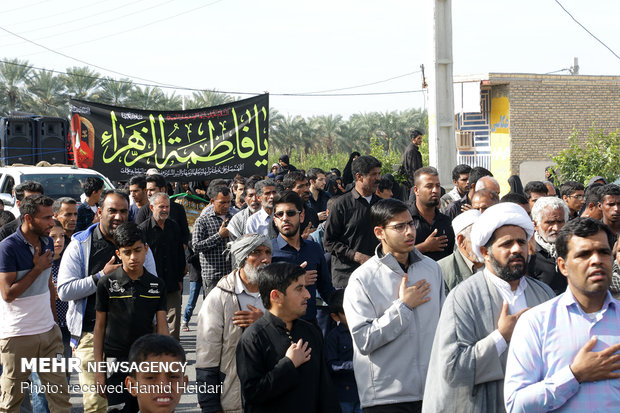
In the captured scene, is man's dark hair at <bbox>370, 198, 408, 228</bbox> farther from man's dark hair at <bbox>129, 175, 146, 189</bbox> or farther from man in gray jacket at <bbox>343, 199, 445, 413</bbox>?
man's dark hair at <bbox>129, 175, 146, 189</bbox>

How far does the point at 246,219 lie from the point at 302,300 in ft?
14.4

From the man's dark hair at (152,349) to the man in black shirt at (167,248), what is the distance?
414 cm

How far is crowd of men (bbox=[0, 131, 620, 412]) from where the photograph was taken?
127 inches

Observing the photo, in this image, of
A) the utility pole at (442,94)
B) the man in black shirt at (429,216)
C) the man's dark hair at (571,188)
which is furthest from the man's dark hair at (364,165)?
the utility pole at (442,94)

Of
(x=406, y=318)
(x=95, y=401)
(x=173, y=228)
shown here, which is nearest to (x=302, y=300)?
(x=406, y=318)

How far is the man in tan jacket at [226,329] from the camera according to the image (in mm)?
4785

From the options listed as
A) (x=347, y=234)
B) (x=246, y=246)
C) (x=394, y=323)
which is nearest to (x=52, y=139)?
(x=347, y=234)

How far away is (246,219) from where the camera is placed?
8.62 meters

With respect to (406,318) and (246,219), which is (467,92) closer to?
(246,219)

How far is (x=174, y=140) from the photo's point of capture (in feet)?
50.9

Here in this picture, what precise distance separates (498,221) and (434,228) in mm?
3291

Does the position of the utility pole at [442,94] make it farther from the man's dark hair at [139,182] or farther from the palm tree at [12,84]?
the palm tree at [12,84]

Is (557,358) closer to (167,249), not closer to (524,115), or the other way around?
(167,249)

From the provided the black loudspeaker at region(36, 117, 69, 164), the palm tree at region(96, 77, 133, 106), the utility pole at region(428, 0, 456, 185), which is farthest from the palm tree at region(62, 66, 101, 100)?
the utility pole at region(428, 0, 456, 185)
